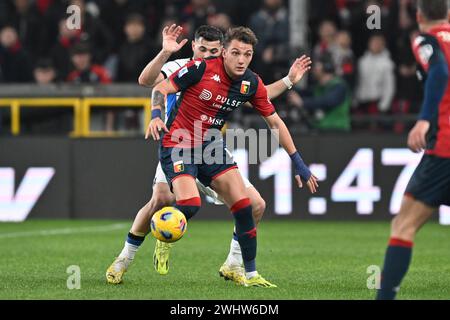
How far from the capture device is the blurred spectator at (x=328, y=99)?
1647 cm

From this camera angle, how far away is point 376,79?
17594 mm

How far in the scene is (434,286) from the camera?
30.5ft

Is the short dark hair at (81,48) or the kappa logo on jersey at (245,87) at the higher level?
the kappa logo on jersey at (245,87)

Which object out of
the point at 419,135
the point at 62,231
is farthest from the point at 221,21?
the point at 419,135

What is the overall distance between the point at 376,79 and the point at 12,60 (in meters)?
5.81

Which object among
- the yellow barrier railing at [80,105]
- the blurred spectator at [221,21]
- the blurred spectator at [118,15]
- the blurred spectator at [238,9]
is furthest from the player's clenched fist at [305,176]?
the blurred spectator at [118,15]

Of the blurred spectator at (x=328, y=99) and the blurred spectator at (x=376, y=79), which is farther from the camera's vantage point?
the blurred spectator at (x=376, y=79)

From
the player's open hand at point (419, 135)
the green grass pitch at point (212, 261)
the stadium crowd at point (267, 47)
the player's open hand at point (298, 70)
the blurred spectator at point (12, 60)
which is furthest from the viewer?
the blurred spectator at point (12, 60)

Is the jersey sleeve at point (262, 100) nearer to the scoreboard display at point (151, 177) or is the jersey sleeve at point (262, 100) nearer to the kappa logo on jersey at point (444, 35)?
the kappa logo on jersey at point (444, 35)

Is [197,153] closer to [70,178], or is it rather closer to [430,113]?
[430,113]

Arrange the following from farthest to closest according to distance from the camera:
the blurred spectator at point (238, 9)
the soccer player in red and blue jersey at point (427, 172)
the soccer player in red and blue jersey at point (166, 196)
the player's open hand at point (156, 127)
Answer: the blurred spectator at point (238, 9), the soccer player in red and blue jersey at point (166, 196), the player's open hand at point (156, 127), the soccer player in red and blue jersey at point (427, 172)

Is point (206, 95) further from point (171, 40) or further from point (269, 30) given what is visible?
point (269, 30)

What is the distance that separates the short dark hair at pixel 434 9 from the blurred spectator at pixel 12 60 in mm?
11917
